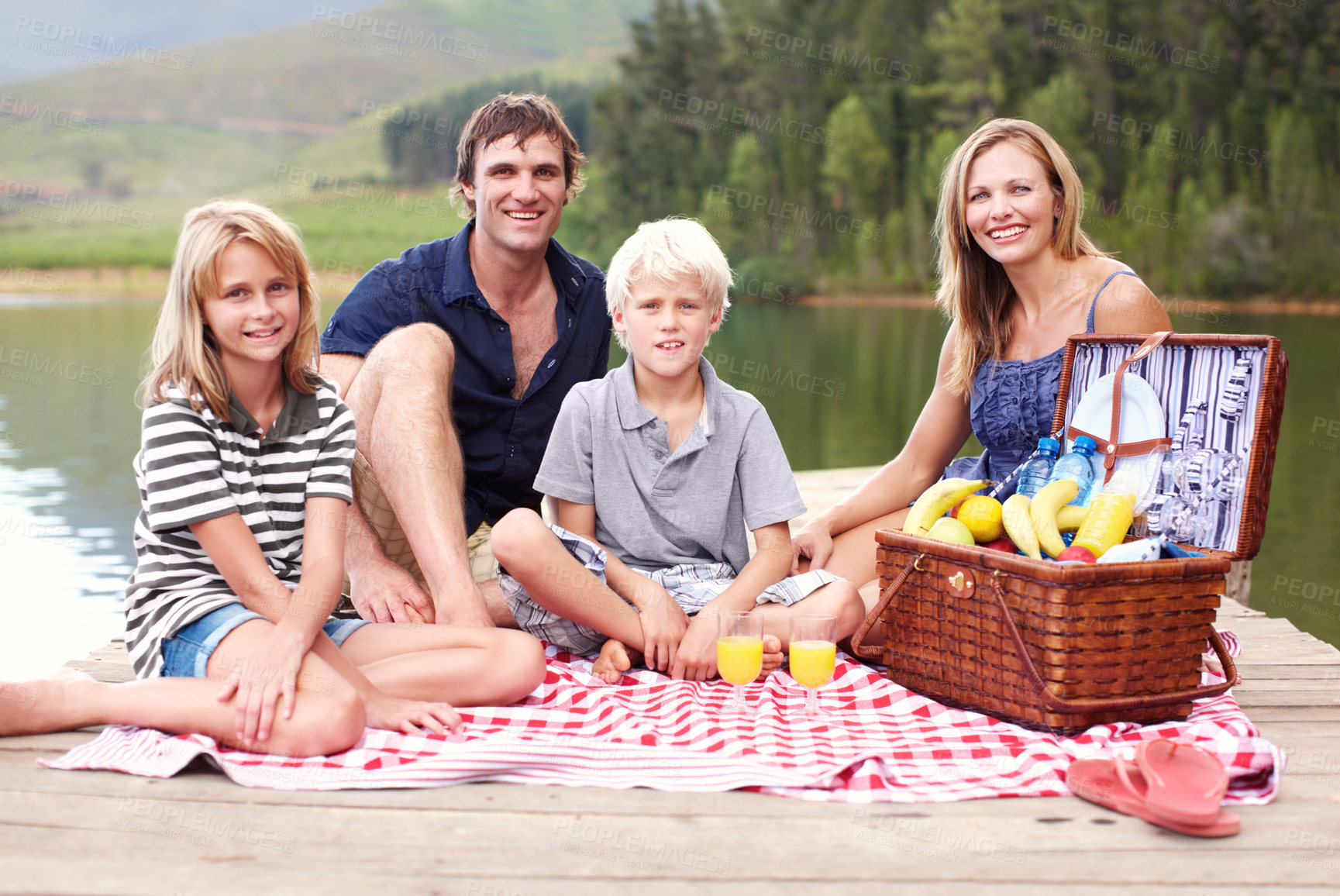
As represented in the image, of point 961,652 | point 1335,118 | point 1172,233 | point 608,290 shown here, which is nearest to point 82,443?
point 608,290

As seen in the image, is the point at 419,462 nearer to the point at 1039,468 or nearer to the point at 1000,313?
the point at 1039,468

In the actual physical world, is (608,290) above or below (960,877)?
above

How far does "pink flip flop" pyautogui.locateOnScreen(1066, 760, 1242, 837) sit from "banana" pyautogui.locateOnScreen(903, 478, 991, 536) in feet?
2.33

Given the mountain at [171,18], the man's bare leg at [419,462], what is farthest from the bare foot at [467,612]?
the mountain at [171,18]

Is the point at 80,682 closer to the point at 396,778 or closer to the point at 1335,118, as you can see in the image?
the point at 396,778

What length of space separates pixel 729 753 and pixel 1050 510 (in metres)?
0.87

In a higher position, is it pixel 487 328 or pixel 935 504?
pixel 487 328

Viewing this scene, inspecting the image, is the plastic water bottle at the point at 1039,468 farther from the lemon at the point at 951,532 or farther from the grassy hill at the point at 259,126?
the grassy hill at the point at 259,126

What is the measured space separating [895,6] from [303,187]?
28955 mm

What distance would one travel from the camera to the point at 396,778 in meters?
1.80

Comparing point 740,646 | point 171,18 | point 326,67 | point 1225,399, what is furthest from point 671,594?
point 171,18

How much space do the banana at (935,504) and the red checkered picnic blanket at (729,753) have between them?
0.38 metres

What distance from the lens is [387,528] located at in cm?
293

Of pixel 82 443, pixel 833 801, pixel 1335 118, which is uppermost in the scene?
pixel 1335 118
